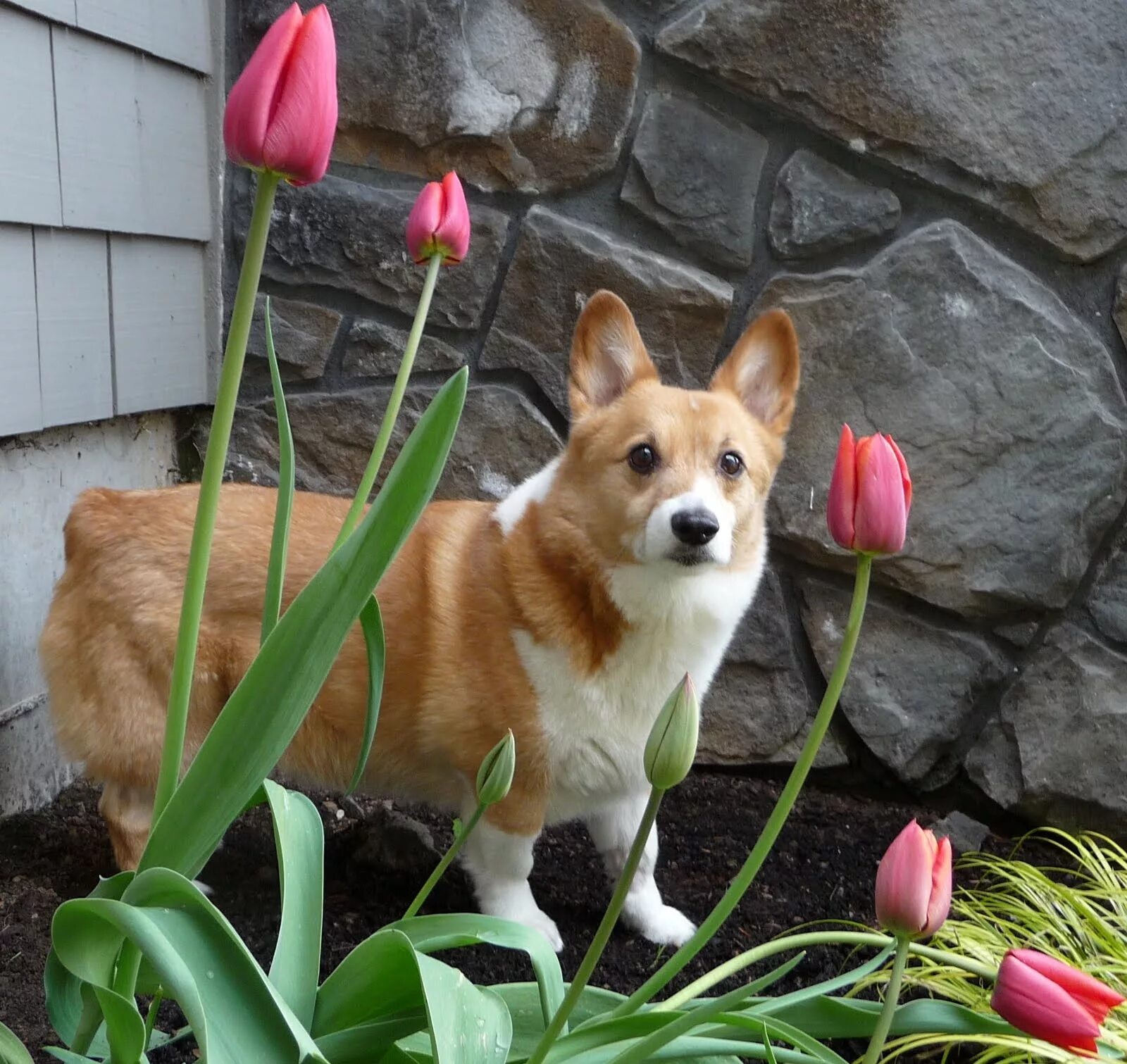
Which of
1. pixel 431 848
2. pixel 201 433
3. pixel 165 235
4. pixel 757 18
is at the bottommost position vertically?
pixel 431 848

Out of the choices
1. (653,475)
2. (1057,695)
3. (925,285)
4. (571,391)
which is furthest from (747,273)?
(1057,695)

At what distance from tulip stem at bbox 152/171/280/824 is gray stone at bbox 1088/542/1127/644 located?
2401 millimetres


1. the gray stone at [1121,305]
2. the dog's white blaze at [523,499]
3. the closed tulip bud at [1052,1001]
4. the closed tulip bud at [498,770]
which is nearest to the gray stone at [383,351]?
the dog's white blaze at [523,499]

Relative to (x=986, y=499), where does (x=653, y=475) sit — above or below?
above

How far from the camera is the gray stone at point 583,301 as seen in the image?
8.98ft

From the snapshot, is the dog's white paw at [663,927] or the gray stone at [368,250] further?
the gray stone at [368,250]

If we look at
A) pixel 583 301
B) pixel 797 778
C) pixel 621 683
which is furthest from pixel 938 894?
pixel 583 301

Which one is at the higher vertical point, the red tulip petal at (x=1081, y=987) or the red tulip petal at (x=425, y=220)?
the red tulip petal at (x=425, y=220)

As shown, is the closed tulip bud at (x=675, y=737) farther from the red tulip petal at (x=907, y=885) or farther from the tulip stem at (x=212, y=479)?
the tulip stem at (x=212, y=479)

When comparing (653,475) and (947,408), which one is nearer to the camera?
(653,475)

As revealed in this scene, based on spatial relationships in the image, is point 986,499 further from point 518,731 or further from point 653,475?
point 518,731

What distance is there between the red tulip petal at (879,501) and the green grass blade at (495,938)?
1.63ft

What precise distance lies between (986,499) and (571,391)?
1171 mm

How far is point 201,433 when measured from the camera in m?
2.93
